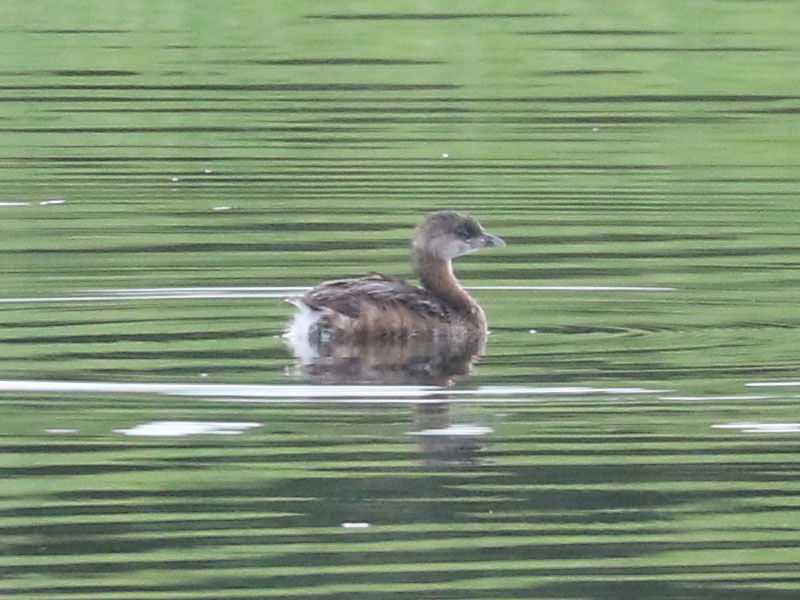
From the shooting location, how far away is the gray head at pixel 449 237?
12664 millimetres

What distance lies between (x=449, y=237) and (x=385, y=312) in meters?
1.07

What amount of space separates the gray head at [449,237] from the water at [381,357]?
33 cm

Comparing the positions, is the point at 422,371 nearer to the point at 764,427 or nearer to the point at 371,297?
the point at 371,297

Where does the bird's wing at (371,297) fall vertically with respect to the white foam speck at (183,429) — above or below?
above

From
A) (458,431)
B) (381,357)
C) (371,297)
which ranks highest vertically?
(371,297)

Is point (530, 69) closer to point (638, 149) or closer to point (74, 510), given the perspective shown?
point (638, 149)

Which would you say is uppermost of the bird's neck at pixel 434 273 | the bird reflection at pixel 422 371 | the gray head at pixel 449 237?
the gray head at pixel 449 237

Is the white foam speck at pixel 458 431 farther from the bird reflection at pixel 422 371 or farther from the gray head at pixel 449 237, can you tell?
the gray head at pixel 449 237

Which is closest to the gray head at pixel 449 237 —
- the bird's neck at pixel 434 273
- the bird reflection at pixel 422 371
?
the bird's neck at pixel 434 273

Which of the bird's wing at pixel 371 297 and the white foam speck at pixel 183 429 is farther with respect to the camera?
the bird's wing at pixel 371 297

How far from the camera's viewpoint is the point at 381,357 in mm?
11375

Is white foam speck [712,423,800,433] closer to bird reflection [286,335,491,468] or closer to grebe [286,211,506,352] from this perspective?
bird reflection [286,335,491,468]

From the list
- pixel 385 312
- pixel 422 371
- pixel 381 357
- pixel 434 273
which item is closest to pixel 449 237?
pixel 434 273

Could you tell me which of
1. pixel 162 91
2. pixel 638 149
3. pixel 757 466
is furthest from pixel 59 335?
pixel 162 91
